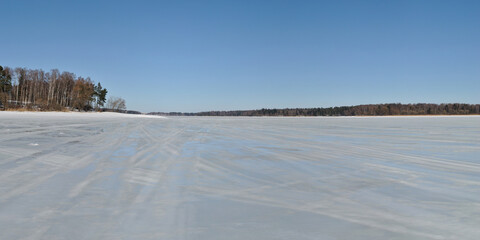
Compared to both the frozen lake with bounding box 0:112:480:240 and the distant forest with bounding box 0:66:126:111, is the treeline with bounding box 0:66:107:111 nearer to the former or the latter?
the distant forest with bounding box 0:66:126:111

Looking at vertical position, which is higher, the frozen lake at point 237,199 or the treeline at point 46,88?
the treeline at point 46,88

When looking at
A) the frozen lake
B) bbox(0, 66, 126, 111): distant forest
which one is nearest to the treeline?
bbox(0, 66, 126, 111): distant forest

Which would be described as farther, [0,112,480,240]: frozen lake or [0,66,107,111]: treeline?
[0,66,107,111]: treeline

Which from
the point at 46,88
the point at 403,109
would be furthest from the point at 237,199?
the point at 403,109

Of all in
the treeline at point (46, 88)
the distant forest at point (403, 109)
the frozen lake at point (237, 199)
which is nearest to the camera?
the frozen lake at point (237, 199)

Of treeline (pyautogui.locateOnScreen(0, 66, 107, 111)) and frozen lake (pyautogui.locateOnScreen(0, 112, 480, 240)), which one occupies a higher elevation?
treeline (pyautogui.locateOnScreen(0, 66, 107, 111))

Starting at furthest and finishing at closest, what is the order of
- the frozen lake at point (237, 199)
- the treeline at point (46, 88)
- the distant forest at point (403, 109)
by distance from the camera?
the distant forest at point (403, 109) → the treeline at point (46, 88) → the frozen lake at point (237, 199)

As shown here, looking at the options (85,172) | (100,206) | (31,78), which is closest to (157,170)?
(85,172)

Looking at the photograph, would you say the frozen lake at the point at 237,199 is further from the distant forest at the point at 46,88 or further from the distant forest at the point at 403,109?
the distant forest at the point at 403,109

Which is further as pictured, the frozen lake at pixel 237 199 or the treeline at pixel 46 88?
the treeline at pixel 46 88

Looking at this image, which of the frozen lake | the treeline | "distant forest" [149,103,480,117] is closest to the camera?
the frozen lake

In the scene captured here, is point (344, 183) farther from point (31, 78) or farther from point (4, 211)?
point (31, 78)

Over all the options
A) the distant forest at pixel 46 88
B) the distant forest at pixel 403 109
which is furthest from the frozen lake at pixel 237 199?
the distant forest at pixel 403 109

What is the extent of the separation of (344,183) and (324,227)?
5.53 ft
